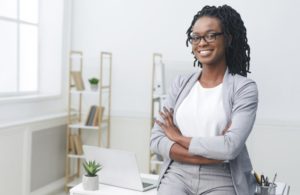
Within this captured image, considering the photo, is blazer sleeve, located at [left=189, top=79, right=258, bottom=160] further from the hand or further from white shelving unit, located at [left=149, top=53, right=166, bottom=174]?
white shelving unit, located at [left=149, top=53, right=166, bottom=174]

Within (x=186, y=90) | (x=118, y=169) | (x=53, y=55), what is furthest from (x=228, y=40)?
(x=53, y=55)

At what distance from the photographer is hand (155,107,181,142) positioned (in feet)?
5.82

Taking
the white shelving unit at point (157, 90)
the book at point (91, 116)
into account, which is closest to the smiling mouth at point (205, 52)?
the white shelving unit at point (157, 90)

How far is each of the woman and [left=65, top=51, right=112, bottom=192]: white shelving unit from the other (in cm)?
235

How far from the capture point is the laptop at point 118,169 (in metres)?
1.95

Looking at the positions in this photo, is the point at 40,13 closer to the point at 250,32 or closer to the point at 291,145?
the point at 250,32

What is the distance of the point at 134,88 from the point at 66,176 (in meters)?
1.12

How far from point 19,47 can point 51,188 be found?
1.43m

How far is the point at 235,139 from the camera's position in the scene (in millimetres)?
1646

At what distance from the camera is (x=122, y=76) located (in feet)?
14.3

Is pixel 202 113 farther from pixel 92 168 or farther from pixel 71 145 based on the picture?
pixel 71 145

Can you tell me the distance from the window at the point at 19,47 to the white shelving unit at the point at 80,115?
0.41m

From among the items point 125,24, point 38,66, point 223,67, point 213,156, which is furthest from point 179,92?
point 38,66

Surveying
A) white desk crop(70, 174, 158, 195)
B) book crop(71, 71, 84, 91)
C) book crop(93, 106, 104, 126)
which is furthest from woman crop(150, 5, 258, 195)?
book crop(71, 71, 84, 91)
